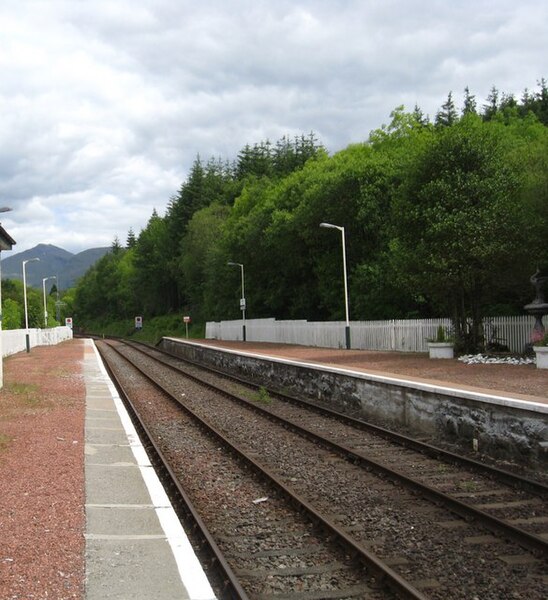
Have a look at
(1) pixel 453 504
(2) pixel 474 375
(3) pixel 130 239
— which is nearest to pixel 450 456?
(1) pixel 453 504

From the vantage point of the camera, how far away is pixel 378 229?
133 feet

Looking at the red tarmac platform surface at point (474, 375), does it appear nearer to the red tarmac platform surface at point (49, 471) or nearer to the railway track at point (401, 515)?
the red tarmac platform surface at point (49, 471)

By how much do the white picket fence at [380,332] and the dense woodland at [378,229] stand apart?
1206 millimetres

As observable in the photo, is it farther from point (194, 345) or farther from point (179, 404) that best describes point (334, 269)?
point (179, 404)

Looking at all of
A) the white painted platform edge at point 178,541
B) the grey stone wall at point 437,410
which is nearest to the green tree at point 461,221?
the grey stone wall at point 437,410

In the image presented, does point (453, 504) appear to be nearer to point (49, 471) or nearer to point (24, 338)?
point (49, 471)

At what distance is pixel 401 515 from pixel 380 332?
25.2 meters

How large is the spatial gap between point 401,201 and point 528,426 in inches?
648

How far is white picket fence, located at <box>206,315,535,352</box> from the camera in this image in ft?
80.6

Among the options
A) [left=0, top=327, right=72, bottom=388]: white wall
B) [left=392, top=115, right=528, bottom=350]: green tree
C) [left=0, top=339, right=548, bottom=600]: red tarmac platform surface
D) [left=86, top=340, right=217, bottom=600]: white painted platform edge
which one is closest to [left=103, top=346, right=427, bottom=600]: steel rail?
[left=86, top=340, right=217, bottom=600]: white painted platform edge

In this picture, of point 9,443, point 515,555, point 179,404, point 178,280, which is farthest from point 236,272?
point 515,555

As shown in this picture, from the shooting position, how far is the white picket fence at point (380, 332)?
24578 millimetres

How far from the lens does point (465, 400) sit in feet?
35.2

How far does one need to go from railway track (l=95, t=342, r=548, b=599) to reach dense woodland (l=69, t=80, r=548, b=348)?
40.7 feet
